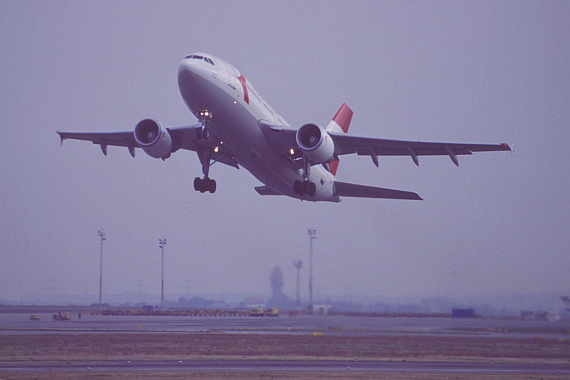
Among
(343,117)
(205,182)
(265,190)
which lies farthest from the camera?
(343,117)

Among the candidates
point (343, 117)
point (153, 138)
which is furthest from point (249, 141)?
point (343, 117)

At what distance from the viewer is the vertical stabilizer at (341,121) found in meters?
40.4

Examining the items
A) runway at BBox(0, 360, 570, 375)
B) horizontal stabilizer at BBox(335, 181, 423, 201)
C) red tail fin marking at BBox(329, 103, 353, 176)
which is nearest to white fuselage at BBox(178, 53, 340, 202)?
horizontal stabilizer at BBox(335, 181, 423, 201)

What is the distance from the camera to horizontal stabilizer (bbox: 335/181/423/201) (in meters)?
35.5

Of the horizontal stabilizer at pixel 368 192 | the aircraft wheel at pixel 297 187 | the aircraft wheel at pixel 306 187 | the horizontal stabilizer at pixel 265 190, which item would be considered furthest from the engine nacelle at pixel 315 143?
the horizontal stabilizer at pixel 368 192

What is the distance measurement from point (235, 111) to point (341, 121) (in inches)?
672

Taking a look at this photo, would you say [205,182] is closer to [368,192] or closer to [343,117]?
[368,192]

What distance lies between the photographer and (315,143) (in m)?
29.4

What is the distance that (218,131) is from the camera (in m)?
26.7

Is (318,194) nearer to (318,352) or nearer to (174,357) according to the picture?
(318,352)

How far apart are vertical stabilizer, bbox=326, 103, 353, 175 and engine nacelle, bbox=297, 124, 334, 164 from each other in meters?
10.9

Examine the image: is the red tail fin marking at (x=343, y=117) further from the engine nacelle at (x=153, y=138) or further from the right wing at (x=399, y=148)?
the engine nacelle at (x=153, y=138)

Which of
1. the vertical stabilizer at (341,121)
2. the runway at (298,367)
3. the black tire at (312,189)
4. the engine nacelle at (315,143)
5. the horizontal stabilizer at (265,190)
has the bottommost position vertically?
the runway at (298,367)

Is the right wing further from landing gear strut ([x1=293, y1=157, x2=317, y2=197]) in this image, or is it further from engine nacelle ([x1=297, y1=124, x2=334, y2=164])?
landing gear strut ([x1=293, y1=157, x2=317, y2=197])
